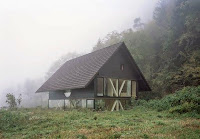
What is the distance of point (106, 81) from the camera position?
26953 millimetres

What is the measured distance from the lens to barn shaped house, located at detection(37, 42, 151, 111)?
25.9 m

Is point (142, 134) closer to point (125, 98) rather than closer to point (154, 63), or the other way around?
point (125, 98)

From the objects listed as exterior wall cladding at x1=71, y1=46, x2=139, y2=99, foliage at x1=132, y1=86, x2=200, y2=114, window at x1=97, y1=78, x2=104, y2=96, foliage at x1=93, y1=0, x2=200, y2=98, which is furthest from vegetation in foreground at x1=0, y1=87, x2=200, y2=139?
foliage at x1=93, y1=0, x2=200, y2=98

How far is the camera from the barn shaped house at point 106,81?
25.9 m

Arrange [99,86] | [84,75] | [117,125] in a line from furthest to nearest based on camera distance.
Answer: [84,75] < [99,86] < [117,125]

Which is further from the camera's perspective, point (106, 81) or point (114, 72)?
point (114, 72)

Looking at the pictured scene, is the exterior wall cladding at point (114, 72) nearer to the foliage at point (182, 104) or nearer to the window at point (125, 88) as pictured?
the window at point (125, 88)

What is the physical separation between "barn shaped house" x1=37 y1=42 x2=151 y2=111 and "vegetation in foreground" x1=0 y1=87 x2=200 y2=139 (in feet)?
13.3

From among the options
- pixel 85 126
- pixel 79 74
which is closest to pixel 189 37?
pixel 79 74

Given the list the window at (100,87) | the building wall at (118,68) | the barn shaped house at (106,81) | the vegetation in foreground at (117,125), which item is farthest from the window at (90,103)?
the vegetation in foreground at (117,125)

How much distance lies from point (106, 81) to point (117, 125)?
44.5 feet

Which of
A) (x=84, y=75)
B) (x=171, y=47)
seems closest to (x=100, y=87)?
(x=84, y=75)

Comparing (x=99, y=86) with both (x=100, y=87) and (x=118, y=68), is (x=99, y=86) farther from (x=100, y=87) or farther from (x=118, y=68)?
(x=118, y=68)

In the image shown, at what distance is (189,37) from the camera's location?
32.3 meters
